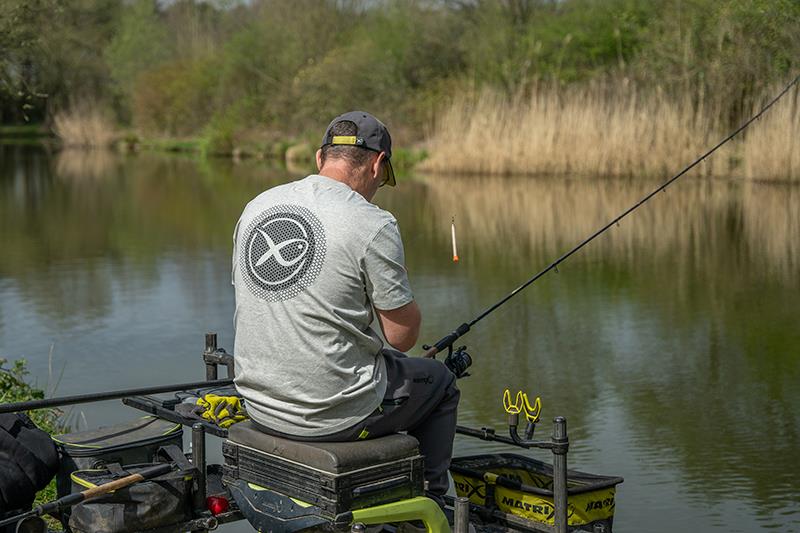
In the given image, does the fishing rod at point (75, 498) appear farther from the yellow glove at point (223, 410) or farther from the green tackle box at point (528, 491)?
the green tackle box at point (528, 491)

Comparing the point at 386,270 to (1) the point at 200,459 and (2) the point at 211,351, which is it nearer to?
(1) the point at 200,459

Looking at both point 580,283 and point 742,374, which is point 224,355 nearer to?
point 742,374

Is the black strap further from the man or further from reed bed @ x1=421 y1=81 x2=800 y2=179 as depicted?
reed bed @ x1=421 y1=81 x2=800 y2=179

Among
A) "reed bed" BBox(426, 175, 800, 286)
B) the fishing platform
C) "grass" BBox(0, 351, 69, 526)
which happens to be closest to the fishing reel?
the fishing platform

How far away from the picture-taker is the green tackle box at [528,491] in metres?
4.27

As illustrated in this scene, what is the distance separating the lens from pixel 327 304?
3.63 m

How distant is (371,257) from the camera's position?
364 cm

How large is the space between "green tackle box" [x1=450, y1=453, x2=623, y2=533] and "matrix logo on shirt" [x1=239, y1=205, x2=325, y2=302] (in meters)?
1.20

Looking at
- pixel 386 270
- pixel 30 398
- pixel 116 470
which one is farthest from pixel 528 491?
pixel 30 398

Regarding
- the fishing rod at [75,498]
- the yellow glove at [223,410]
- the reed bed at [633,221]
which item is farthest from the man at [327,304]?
the reed bed at [633,221]

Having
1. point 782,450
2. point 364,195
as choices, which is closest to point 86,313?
point 782,450

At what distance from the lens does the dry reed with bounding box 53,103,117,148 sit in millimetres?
48156

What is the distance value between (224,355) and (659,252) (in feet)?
32.0

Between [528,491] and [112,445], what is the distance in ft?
4.83
